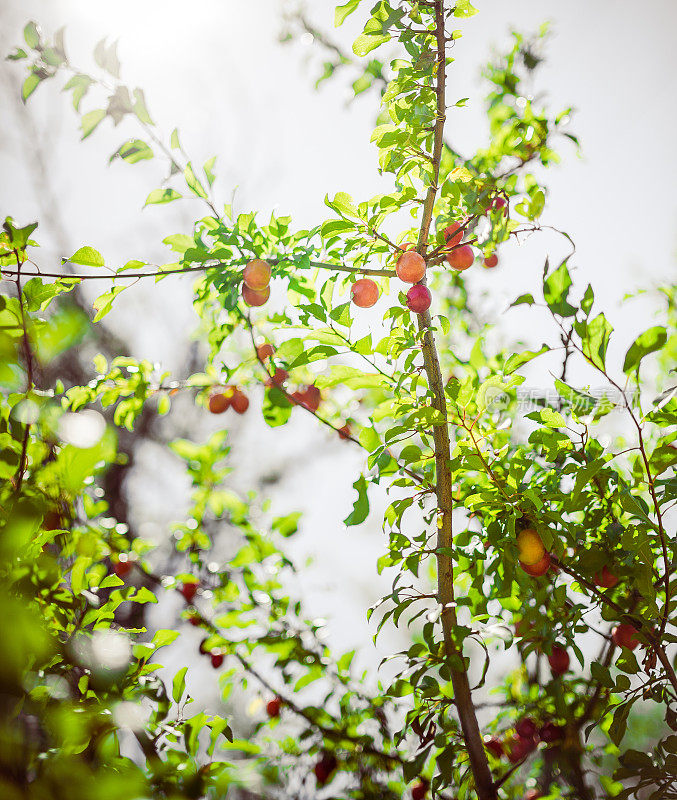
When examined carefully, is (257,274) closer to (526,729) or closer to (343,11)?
(343,11)

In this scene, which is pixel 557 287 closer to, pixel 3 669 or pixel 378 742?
pixel 3 669

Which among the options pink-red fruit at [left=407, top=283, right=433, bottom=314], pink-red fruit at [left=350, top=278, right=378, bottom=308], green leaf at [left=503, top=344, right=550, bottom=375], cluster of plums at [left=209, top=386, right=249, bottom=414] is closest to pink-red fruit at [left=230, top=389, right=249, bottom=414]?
cluster of plums at [left=209, top=386, right=249, bottom=414]

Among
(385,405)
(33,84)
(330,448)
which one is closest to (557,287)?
(385,405)

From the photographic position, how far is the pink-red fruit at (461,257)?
77 centimetres

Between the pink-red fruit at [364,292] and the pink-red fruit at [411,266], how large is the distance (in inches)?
5.0

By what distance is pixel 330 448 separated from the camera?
8.85ft

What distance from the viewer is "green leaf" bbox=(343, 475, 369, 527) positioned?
0.58 meters

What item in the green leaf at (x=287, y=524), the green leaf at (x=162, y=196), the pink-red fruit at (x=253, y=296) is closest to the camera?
the green leaf at (x=162, y=196)

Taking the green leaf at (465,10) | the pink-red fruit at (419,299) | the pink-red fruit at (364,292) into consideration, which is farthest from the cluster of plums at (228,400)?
the green leaf at (465,10)

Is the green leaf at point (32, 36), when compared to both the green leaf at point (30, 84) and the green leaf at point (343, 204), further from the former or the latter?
the green leaf at point (343, 204)

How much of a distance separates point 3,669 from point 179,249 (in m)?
0.60

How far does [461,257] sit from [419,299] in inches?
6.5

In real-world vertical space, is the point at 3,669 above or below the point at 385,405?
below

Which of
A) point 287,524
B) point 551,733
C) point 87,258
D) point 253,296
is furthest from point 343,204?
point 551,733
